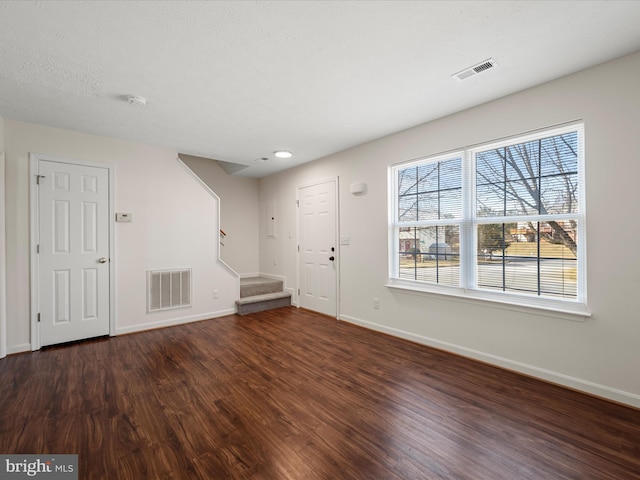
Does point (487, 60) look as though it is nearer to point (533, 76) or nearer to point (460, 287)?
point (533, 76)

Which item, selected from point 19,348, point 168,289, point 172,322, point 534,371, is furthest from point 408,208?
point 19,348

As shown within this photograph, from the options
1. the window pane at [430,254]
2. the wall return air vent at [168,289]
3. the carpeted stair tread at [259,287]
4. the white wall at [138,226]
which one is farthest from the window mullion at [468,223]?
the wall return air vent at [168,289]

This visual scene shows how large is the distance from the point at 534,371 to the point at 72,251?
5.22 m

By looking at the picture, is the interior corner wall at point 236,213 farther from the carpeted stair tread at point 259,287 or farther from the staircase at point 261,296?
the staircase at point 261,296

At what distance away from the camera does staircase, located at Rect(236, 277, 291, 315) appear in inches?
195

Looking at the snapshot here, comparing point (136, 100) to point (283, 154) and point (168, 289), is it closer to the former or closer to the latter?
point (283, 154)

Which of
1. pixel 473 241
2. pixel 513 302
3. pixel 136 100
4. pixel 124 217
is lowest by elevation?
pixel 513 302

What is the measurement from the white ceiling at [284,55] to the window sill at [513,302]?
1942mm

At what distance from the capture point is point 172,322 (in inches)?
171

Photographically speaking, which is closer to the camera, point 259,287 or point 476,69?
point 476,69

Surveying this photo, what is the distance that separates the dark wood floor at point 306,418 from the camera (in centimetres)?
162

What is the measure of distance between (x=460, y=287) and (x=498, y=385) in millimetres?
1007

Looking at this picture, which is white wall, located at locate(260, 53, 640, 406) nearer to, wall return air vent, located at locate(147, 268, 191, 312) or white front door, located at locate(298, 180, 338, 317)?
white front door, located at locate(298, 180, 338, 317)

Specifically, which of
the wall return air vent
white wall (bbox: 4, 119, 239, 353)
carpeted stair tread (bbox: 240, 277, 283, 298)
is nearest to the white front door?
carpeted stair tread (bbox: 240, 277, 283, 298)
